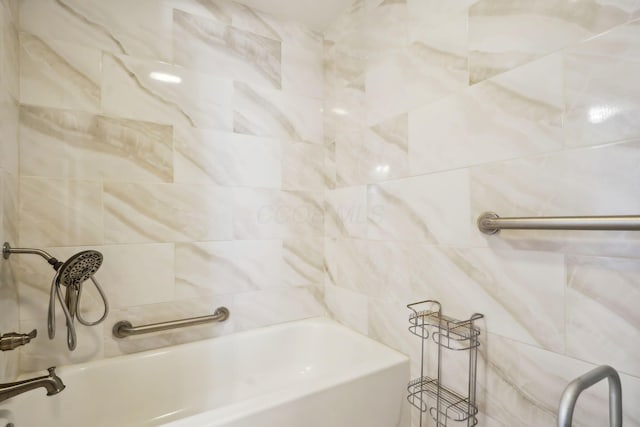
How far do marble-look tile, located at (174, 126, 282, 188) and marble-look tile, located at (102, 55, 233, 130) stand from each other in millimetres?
66

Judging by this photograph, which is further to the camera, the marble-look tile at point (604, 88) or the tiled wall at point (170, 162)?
the tiled wall at point (170, 162)

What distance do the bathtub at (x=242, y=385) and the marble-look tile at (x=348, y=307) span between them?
0.19 ft

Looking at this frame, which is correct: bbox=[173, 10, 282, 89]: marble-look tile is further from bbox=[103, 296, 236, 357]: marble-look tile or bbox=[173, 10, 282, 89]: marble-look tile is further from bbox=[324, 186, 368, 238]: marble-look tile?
bbox=[103, 296, 236, 357]: marble-look tile

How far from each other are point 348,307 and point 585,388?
124 cm

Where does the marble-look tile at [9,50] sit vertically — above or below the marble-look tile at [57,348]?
above

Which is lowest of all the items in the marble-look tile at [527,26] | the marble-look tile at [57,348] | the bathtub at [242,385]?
the bathtub at [242,385]

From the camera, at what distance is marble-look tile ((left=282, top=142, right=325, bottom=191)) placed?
71.5 inches

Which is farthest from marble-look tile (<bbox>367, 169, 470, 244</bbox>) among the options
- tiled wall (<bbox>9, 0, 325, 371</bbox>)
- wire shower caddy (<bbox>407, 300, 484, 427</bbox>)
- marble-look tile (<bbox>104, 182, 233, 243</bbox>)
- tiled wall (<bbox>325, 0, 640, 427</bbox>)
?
marble-look tile (<bbox>104, 182, 233, 243</bbox>)

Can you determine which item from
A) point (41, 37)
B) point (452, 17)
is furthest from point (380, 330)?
point (41, 37)

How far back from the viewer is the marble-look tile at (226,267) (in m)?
1.54

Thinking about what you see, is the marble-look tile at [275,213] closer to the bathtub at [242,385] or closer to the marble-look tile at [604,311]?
the bathtub at [242,385]

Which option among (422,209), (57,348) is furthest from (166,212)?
(422,209)

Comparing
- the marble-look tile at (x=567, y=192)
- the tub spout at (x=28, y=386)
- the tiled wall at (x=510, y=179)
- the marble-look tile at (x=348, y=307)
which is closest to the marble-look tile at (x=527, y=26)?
the tiled wall at (x=510, y=179)

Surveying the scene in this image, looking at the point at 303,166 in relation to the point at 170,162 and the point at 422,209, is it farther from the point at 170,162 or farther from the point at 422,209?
the point at 422,209
